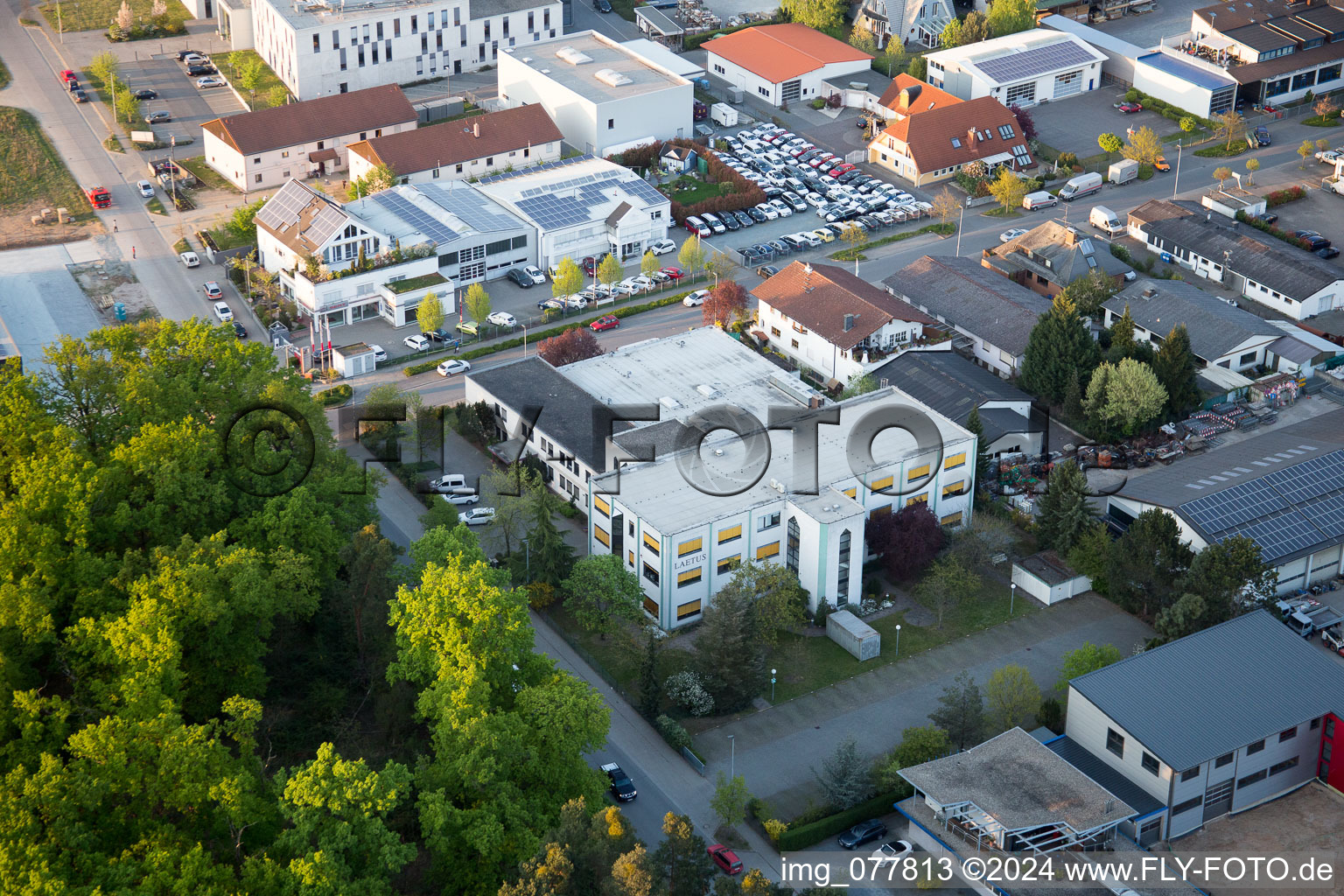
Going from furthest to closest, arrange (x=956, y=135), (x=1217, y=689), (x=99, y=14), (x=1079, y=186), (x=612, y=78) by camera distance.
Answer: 1. (x=99, y=14)
2. (x=612, y=78)
3. (x=956, y=135)
4. (x=1079, y=186)
5. (x=1217, y=689)

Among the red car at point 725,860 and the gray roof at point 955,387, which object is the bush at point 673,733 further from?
the gray roof at point 955,387

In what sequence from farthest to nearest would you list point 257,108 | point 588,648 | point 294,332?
point 257,108
point 294,332
point 588,648

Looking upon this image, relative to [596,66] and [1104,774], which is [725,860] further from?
[596,66]

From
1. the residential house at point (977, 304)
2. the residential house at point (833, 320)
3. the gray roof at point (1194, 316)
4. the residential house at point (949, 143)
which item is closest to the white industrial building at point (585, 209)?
the residential house at point (833, 320)

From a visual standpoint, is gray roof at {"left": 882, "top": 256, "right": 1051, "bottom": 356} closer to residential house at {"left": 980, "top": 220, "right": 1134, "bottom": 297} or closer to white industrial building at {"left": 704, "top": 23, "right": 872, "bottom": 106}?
residential house at {"left": 980, "top": 220, "right": 1134, "bottom": 297}

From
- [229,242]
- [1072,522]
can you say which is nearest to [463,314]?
→ [229,242]

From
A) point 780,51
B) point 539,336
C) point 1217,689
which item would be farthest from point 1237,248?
point 1217,689

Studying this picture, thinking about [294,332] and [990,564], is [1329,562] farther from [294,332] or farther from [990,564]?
[294,332]
